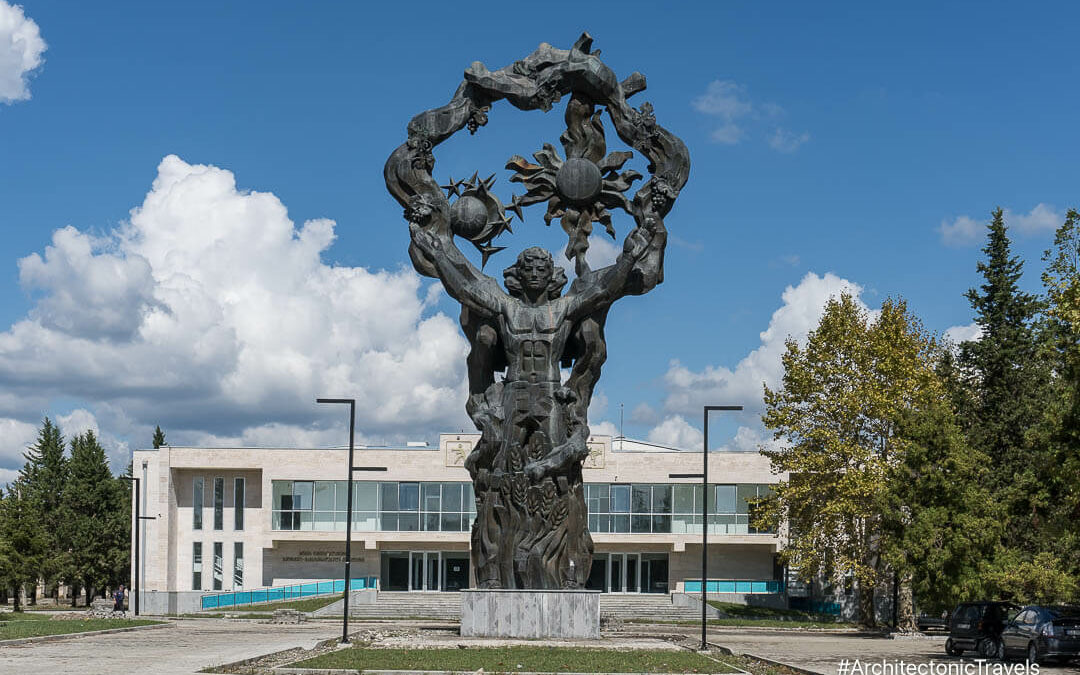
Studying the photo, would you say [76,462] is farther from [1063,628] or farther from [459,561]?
[1063,628]

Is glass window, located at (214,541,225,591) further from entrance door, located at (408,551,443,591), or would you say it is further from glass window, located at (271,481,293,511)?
entrance door, located at (408,551,443,591)

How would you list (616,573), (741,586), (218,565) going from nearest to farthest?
(741,586) < (616,573) < (218,565)

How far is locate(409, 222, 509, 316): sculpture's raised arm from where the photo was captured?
28203mm

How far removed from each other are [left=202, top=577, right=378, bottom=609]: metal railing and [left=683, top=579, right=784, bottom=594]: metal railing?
1638 centimetres

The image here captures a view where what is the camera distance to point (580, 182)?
2961cm

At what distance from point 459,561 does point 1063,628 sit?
136ft

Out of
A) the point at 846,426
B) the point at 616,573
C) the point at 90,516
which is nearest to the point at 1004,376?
the point at 846,426

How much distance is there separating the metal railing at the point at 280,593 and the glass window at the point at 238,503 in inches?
175

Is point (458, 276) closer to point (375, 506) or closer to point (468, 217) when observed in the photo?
point (468, 217)

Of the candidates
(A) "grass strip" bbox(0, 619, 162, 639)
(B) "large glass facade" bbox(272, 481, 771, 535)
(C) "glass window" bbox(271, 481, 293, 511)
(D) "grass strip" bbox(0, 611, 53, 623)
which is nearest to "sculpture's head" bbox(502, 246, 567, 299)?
(A) "grass strip" bbox(0, 619, 162, 639)

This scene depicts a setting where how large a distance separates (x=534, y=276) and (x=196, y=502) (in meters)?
43.2

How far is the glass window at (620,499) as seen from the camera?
202 ft

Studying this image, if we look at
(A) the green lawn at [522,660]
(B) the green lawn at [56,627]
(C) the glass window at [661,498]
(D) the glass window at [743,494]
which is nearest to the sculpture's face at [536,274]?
(A) the green lawn at [522,660]

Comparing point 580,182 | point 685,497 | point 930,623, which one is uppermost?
point 580,182
